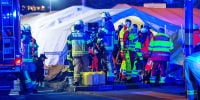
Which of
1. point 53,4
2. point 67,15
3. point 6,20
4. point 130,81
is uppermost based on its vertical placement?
point 53,4

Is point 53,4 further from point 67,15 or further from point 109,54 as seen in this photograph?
point 109,54

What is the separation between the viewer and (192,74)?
7414mm

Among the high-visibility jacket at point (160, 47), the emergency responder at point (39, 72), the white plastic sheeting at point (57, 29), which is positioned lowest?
the emergency responder at point (39, 72)

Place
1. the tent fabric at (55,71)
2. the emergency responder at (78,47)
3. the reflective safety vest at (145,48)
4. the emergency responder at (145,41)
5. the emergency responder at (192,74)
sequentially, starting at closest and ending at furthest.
→ the emergency responder at (192,74) < the emergency responder at (78,47) < the emergency responder at (145,41) < the tent fabric at (55,71) < the reflective safety vest at (145,48)

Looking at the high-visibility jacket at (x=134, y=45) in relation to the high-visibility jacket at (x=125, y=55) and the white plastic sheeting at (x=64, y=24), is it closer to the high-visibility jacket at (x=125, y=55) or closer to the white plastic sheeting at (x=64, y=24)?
the high-visibility jacket at (x=125, y=55)

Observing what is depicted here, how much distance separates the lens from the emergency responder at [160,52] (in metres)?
14.0

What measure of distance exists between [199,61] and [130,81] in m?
8.01

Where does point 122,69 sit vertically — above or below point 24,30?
below

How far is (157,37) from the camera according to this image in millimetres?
13984

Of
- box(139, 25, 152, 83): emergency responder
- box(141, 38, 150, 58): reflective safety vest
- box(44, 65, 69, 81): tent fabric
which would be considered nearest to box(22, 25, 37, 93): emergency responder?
box(44, 65, 69, 81): tent fabric

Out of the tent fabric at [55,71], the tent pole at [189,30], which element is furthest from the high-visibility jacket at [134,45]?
the tent pole at [189,30]

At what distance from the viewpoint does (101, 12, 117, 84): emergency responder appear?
1364cm

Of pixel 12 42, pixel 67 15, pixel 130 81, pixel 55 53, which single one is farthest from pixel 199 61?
pixel 67 15

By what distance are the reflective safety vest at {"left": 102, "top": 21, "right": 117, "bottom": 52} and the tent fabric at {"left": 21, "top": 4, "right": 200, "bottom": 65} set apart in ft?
14.8
